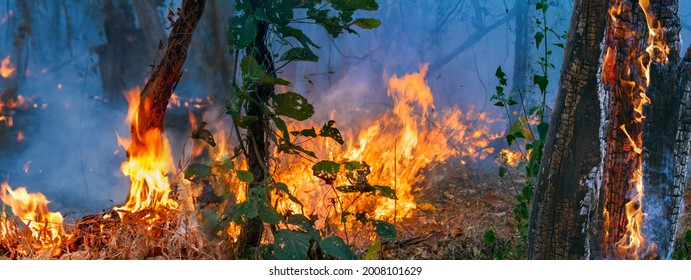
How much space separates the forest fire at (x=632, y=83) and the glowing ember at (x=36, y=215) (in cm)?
209

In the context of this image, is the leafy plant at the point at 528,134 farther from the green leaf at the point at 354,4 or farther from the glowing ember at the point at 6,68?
the glowing ember at the point at 6,68

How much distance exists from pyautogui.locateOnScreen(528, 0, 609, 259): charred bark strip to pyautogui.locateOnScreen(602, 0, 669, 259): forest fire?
45 mm

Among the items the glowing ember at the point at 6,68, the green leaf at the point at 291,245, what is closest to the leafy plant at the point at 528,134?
the green leaf at the point at 291,245

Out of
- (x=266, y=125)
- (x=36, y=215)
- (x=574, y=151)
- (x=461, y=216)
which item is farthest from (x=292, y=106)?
(x=461, y=216)

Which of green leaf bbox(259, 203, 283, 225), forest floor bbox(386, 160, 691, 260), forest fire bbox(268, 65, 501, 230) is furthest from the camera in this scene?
forest fire bbox(268, 65, 501, 230)

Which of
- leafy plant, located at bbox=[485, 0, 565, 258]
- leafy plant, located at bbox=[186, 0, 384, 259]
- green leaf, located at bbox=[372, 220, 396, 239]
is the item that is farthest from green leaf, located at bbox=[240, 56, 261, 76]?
leafy plant, located at bbox=[485, 0, 565, 258]

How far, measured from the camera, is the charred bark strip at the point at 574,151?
82.7 inches

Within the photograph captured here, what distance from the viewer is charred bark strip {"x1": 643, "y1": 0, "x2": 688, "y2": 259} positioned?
2084mm

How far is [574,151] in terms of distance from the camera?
2152 mm

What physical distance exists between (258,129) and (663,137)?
1.40m

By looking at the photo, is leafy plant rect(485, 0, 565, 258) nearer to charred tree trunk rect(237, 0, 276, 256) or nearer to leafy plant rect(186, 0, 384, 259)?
leafy plant rect(186, 0, 384, 259)

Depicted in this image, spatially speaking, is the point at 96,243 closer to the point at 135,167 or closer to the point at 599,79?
the point at 135,167

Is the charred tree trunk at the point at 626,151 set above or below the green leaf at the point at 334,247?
above

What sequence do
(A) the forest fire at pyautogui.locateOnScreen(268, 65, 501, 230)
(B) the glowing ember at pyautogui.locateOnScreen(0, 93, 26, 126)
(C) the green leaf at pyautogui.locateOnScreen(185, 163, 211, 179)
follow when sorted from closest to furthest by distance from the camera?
(C) the green leaf at pyautogui.locateOnScreen(185, 163, 211, 179) → (B) the glowing ember at pyautogui.locateOnScreen(0, 93, 26, 126) → (A) the forest fire at pyautogui.locateOnScreen(268, 65, 501, 230)
